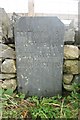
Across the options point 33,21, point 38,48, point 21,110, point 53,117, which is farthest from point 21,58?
point 53,117

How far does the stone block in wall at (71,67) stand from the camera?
7.32ft

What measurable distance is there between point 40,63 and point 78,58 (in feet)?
1.26

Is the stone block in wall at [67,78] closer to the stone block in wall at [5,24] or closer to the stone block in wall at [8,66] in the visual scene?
the stone block in wall at [8,66]

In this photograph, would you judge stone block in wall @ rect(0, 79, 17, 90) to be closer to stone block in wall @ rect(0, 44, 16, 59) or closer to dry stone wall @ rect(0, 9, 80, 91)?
dry stone wall @ rect(0, 9, 80, 91)

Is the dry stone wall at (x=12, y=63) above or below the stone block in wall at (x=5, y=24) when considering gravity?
below

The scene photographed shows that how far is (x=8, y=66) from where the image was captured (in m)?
2.17

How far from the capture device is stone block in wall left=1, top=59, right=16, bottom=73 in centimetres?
217

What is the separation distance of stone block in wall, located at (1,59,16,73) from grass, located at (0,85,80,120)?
8.6 inches

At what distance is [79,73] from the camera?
224 cm

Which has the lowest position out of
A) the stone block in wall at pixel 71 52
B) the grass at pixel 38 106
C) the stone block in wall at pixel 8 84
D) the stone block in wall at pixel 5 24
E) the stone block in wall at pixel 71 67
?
the grass at pixel 38 106

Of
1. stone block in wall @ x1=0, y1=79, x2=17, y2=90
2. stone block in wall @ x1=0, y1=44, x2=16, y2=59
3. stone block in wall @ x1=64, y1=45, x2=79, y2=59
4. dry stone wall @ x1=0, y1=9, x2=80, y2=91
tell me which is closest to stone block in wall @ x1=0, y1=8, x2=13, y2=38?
dry stone wall @ x1=0, y1=9, x2=80, y2=91

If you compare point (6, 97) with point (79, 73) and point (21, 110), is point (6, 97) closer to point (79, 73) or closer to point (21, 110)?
point (21, 110)

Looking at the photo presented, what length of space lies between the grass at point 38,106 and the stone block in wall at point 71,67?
0.58 feet

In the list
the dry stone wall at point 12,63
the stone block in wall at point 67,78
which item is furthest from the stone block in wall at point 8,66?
the stone block in wall at point 67,78
